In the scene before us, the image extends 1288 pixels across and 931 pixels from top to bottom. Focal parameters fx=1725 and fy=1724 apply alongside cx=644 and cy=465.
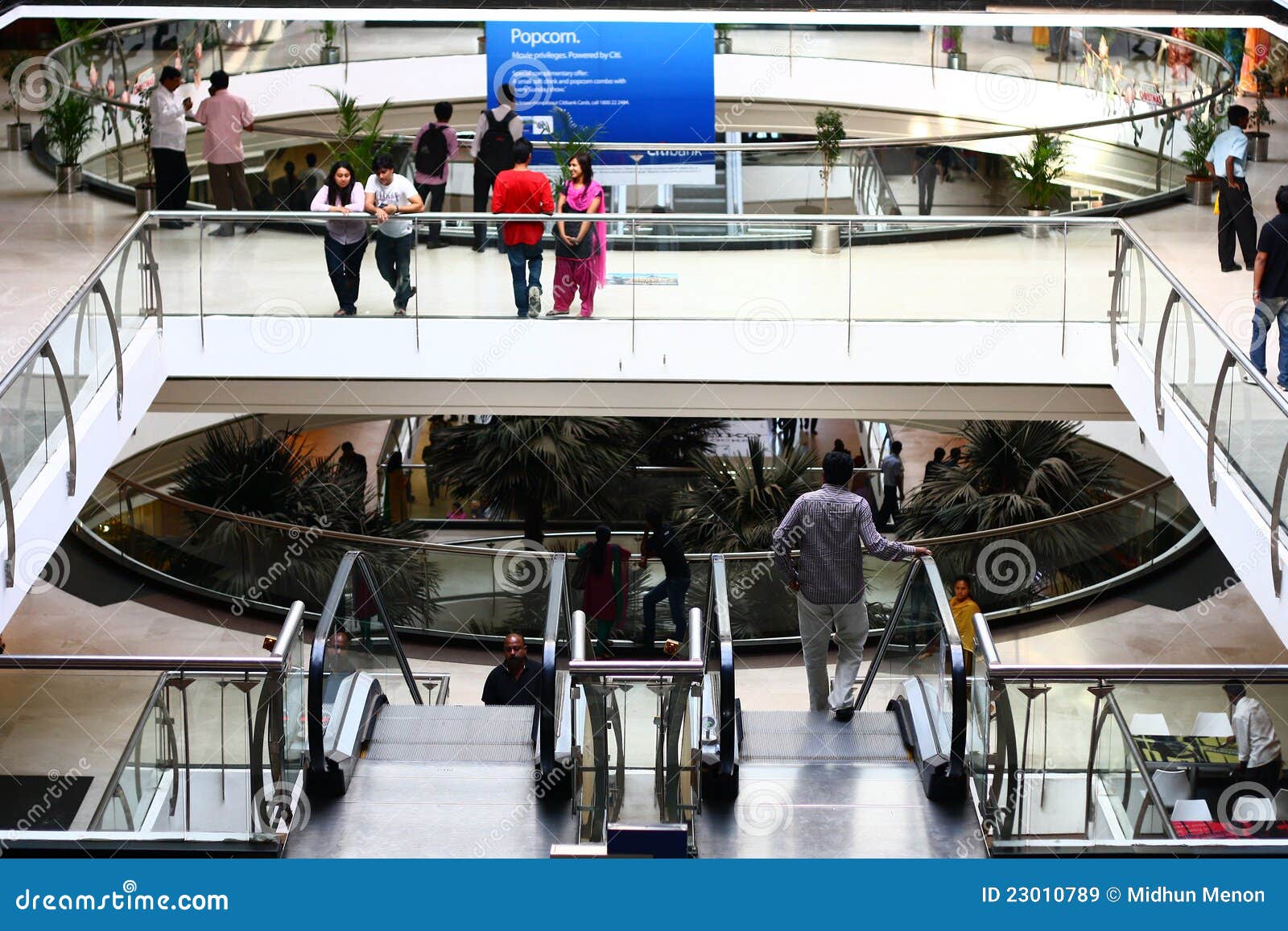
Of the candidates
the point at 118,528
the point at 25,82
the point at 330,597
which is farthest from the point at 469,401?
the point at 25,82

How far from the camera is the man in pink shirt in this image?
13648mm

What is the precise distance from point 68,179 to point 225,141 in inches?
101

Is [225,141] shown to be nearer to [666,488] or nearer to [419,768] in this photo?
[666,488]

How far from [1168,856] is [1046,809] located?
599 millimetres

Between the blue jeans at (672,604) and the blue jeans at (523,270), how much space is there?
2.64m

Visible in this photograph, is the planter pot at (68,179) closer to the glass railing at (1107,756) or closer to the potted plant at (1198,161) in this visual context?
the potted plant at (1198,161)

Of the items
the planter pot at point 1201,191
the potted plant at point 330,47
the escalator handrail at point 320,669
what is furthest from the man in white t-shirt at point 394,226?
the potted plant at point 330,47

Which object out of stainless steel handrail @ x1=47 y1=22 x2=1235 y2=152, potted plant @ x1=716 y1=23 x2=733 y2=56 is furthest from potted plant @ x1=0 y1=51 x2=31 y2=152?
potted plant @ x1=716 y1=23 x2=733 y2=56

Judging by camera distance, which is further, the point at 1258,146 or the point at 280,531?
the point at 1258,146

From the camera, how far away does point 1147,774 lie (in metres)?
7.11

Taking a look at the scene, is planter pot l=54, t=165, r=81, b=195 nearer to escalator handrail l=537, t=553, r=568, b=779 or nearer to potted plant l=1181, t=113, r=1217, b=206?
escalator handrail l=537, t=553, r=568, b=779

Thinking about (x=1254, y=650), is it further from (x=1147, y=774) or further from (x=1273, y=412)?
(x=1147, y=774)

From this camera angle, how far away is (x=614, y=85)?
14.5 meters

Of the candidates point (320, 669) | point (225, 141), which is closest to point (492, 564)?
point (225, 141)
